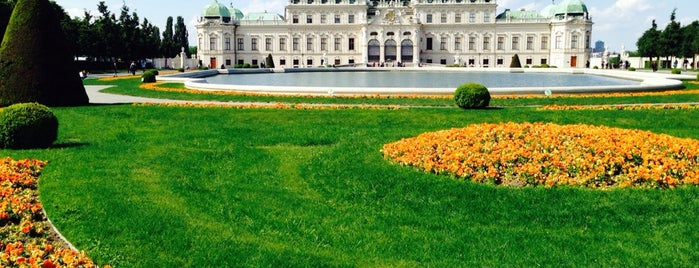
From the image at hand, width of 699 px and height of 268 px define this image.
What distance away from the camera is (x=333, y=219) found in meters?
7.19

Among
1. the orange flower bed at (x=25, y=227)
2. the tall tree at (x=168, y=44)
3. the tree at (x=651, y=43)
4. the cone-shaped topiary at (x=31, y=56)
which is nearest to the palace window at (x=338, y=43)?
the tall tree at (x=168, y=44)

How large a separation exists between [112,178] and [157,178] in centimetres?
67

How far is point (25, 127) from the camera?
38.2ft

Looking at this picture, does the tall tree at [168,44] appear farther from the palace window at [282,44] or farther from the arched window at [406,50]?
the arched window at [406,50]

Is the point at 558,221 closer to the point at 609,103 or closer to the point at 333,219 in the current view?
the point at 333,219

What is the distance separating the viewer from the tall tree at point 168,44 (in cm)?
8531

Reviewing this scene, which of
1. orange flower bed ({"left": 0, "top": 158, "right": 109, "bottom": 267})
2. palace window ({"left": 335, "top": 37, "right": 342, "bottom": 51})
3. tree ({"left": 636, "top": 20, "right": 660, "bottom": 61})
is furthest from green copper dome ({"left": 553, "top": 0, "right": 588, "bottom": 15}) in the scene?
orange flower bed ({"left": 0, "top": 158, "right": 109, "bottom": 267})

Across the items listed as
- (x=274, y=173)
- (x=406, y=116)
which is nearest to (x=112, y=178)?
(x=274, y=173)

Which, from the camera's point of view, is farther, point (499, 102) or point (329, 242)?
point (499, 102)

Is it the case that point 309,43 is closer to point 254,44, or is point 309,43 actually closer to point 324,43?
point 324,43

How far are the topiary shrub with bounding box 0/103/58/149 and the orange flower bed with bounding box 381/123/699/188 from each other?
22.9 ft

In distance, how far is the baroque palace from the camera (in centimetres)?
7981

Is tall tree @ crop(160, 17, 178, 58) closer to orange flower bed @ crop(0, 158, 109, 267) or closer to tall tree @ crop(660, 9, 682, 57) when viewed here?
tall tree @ crop(660, 9, 682, 57)

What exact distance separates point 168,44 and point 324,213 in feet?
276
